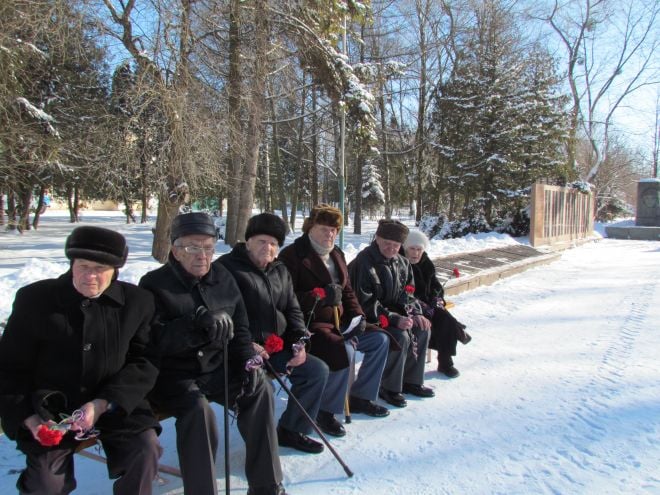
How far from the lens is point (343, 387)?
11.1 feet

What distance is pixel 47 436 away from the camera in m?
1.95

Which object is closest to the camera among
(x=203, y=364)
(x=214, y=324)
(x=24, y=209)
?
(x=214, y=324)

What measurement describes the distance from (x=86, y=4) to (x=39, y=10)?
28.4 inches

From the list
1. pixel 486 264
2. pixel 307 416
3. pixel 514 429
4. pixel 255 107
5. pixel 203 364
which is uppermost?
→ pixel 255 107

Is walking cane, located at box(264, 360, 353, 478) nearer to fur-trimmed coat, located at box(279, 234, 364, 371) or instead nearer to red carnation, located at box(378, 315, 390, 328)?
fur-trimmed coat, located at box(279, 234, 364, 371)

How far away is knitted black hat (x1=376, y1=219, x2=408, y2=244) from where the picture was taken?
4078 mm

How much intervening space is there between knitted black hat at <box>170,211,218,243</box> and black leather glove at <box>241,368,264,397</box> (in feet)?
2.57

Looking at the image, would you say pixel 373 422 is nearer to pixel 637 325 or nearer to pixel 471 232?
pixel 637 325

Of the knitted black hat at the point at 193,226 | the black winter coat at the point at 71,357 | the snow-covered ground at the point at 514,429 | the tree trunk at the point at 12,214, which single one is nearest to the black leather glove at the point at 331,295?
the snow-covered ground at the point at 514,429

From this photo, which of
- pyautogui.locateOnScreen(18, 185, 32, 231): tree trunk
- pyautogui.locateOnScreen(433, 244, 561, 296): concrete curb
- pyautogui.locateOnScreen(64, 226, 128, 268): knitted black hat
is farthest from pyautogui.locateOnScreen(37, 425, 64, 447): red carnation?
pyautogui.locateOnScreen(18, 185, 32, 231): tree trunk

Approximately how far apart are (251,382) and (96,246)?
3.49 ft

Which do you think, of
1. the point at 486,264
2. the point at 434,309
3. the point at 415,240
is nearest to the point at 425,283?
the point at 434,309

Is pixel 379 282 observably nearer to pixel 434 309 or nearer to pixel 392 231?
pixel 392 231

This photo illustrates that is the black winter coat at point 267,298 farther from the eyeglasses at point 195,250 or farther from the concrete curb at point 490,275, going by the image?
the concrete curb at point 490,275
